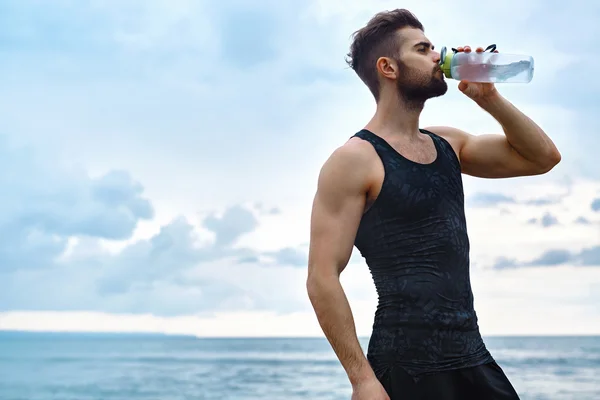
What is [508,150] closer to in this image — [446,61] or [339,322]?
[446,61]

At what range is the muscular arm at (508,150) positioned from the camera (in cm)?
349

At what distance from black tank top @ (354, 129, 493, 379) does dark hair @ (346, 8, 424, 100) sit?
35 cm

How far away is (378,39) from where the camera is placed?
135 inches

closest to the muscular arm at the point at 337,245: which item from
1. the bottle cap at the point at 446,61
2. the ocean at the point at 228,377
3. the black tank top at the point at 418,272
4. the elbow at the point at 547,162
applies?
the black tank top at the point at 418,272

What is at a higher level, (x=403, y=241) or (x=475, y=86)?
(x=475, y=86)

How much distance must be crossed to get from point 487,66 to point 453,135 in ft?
1.45

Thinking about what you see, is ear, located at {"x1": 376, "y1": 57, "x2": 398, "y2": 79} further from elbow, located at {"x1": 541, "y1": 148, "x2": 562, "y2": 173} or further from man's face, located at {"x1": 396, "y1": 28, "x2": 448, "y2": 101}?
elbow, located at {"x1": 541, "y1": 148, "x2": 562, "y2": 173}

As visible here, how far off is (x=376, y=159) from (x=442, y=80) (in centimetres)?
43

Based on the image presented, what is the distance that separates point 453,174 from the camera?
3352mm

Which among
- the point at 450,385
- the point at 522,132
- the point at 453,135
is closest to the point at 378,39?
the point at 453,135

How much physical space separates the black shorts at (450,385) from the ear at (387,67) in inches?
46.7

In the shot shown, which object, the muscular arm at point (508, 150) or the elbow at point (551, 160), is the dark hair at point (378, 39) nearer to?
the muscular arm at point (508, 150)

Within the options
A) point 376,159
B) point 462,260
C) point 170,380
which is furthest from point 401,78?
point 170,380

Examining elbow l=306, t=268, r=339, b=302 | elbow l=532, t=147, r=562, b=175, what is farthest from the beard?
elbow l=306, t=268, r=339, b=302
